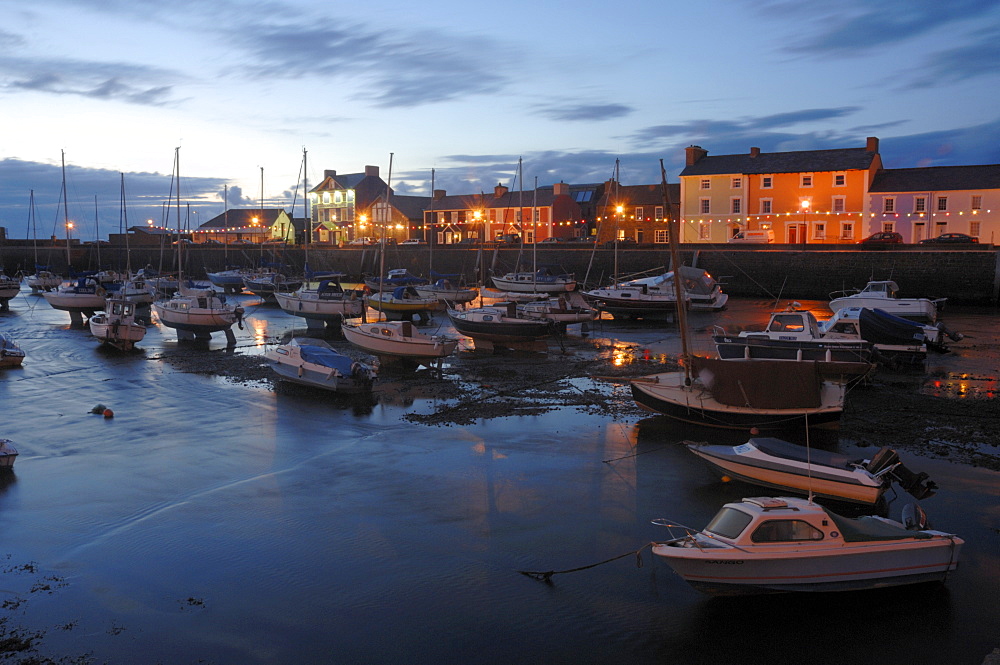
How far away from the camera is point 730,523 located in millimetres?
10898

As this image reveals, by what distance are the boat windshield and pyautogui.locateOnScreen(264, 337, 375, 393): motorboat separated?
49.6 feet

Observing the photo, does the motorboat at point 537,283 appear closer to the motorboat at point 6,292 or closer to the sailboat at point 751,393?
the motorboat at point 6,292

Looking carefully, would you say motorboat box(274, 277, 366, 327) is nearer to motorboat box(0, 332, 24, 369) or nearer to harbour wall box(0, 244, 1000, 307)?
motorboat box(0, 332, 24, 369)

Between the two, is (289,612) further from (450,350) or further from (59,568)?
(450,350)

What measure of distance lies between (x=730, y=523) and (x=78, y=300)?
158ft

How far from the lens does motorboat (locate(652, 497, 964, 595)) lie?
1047cm

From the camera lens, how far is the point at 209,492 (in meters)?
15.8

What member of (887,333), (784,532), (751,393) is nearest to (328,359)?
(751,393)

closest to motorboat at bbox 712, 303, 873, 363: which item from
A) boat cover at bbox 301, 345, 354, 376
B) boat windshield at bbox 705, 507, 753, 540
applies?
boat cover at bbox 301, 345, 354, 376

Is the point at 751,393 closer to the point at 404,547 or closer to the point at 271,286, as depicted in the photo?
the point at 404,547

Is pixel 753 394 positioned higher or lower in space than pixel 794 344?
lower

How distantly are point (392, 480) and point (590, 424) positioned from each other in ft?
20.9

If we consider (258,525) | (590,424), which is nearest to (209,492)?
(258,525)

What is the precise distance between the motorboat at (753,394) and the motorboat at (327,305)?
75.7ft
